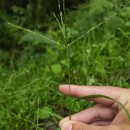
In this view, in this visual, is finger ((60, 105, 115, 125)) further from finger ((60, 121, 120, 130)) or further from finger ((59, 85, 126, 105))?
finger ((60, 121, 120, 130))

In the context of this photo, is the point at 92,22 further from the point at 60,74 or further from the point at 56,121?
the point at 56,121

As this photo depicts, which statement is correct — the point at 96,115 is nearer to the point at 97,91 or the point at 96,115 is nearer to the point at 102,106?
the point at 102,106

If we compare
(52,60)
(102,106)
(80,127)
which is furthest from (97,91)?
(52,60)

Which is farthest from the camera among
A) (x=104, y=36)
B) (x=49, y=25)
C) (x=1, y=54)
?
(x=49, y=25)

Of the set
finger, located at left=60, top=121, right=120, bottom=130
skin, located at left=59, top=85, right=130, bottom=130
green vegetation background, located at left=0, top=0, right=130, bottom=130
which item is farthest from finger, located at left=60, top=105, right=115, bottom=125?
finger, located at left=60, top=121, right=120, bottom=130

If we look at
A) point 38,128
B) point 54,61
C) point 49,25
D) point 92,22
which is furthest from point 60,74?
point 49,25

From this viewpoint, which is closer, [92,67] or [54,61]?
[92,67]
